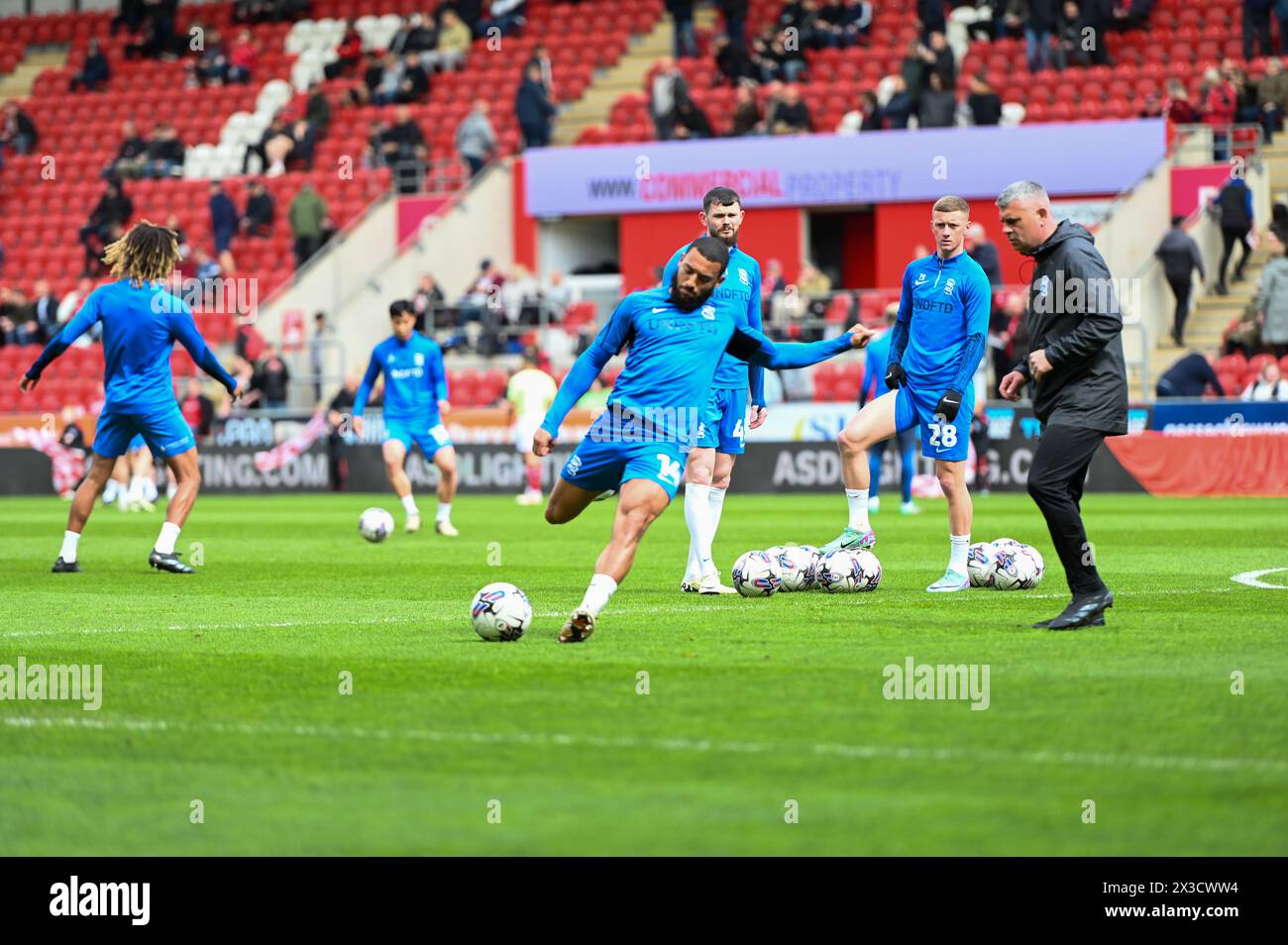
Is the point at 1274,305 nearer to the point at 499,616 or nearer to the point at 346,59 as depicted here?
→ the point at 499,616

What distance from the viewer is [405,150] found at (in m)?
39.6

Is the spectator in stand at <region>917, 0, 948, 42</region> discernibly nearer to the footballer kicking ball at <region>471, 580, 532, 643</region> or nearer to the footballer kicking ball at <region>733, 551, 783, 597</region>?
the footballer kicking ball at <region>733, 551, 783, 597</region>

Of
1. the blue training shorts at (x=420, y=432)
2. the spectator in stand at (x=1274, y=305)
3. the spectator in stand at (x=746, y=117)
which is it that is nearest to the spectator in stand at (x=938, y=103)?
the spectator in stand at (x=746, y=117)

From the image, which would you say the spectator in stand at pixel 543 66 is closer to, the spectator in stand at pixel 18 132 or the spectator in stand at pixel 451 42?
the spectator in stand at pixel 451 42

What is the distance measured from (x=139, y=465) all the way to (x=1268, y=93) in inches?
726

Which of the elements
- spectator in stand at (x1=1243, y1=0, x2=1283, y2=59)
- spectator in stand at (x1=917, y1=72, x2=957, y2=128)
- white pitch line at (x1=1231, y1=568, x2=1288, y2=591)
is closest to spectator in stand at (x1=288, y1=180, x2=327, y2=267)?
spectator in stand at (x1=917, y1=72, x2=957, y2=128)

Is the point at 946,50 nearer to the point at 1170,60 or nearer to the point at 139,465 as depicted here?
the point at 1170,60

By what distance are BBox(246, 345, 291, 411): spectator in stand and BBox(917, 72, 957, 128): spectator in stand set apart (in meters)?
11.8

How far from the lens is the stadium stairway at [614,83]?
129 feet

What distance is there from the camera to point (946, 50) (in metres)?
34.0

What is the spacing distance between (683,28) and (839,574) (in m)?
27.3

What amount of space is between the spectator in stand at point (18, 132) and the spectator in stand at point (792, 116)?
1762cm

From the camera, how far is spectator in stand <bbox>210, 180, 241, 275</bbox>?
128ft

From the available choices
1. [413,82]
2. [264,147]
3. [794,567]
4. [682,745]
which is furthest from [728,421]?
[264,147]
